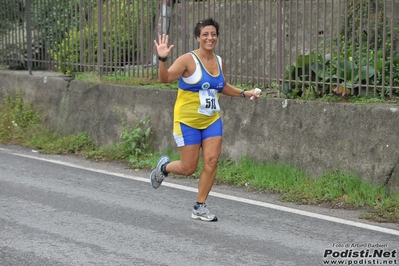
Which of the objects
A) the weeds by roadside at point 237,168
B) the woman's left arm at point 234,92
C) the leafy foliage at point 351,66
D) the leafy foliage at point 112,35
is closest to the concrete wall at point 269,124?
the weeds by roadside at point 237,168

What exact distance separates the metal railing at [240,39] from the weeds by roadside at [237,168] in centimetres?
99

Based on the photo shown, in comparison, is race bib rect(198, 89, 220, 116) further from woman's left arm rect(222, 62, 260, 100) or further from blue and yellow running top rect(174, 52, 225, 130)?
woman's left arm rect(222, 62, 260, 100)

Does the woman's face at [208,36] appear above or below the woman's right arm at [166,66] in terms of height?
above

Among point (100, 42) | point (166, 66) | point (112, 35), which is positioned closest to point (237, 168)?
point (166, 66)

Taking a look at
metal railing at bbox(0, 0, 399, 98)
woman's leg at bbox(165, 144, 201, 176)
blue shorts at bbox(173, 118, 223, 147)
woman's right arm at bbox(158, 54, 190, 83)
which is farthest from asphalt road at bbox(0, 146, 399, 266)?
metal railing at bbox(0, 0, 399, 98)

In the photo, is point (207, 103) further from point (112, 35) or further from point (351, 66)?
point (112, 35)

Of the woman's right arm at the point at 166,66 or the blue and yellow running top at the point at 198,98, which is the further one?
the blue and yellow running top at the point at 198,98

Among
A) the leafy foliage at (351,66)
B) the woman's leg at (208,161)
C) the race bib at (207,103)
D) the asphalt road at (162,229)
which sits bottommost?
the asphalt road at (162,229)

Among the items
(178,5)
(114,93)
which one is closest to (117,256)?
(114,93)

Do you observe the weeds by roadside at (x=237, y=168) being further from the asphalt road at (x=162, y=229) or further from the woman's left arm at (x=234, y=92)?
the woman's left arm at (x=234, y=92)

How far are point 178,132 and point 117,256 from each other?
5.62ft

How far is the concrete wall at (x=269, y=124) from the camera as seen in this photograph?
29.0ft

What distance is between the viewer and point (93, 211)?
8.16 m

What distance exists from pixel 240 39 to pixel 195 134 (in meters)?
A: 3.34
